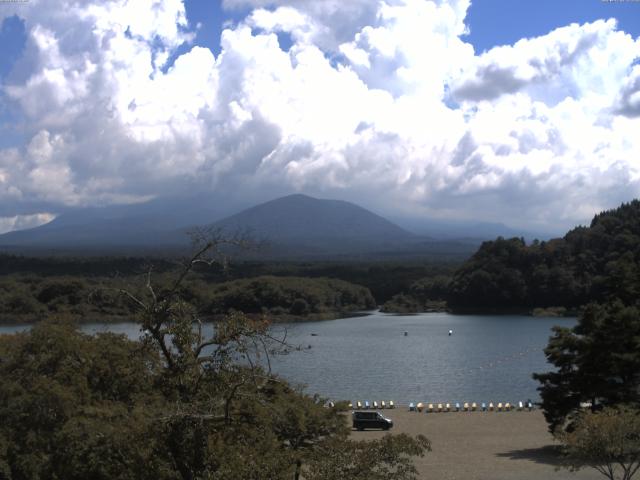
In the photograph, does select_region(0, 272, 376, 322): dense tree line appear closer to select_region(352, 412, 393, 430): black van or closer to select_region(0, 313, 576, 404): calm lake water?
select_region(0, 313, 576, 404): calm lake water

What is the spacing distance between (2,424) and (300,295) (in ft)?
203

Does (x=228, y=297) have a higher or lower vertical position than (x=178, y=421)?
lower

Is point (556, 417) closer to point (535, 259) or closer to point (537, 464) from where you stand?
point (537, 464)

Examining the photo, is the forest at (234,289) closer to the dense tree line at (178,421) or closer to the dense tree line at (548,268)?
the dense tree line at (548,268)

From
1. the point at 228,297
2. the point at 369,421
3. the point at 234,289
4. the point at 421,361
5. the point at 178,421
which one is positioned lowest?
the point at 421,361

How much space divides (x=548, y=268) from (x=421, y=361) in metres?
39.2

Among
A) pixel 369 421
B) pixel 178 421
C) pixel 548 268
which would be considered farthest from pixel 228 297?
pixel 178 421

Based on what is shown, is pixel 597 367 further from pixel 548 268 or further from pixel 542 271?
pixel 548 268

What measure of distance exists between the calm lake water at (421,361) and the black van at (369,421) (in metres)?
→ 2.18

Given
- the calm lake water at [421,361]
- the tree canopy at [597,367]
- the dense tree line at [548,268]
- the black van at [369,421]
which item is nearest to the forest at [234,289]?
the calm lake water at [421,361]

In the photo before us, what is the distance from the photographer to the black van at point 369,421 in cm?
2122

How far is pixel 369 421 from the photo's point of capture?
70.0ft

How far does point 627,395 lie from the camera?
1622 cm

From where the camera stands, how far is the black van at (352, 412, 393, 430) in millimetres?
21219
